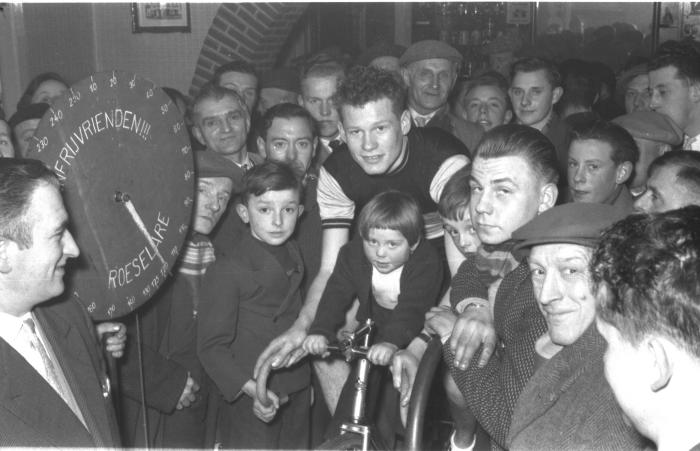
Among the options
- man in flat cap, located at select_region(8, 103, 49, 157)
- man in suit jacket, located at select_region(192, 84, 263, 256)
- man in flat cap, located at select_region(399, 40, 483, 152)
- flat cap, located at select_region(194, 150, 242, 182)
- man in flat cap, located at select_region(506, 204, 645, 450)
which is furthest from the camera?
man in flat cap, located at select_region(399, 40, 483, 152)

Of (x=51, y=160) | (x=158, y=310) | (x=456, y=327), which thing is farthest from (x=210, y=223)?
(x=456, y=327)

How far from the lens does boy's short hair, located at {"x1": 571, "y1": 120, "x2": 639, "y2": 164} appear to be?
3.52 meters

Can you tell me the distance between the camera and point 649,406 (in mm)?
1203

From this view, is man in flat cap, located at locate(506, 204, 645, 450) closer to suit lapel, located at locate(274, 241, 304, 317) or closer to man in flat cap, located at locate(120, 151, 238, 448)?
suit lapel, located at locate(274, 241, 304, 317)

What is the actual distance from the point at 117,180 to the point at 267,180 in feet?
2.73

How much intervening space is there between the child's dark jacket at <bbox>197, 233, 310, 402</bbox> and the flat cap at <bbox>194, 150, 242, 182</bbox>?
36 cm

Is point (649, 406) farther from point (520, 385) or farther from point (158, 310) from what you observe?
point (158, 310)

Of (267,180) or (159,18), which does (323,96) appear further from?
(159,18)

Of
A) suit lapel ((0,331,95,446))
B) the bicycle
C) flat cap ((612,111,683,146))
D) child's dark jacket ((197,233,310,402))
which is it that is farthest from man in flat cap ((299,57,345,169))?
suit lapel ((0,331,95,446))

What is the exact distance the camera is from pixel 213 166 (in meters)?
3.31

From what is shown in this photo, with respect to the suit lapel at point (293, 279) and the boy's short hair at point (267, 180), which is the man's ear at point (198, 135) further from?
the suit lapel at point (293, 279)

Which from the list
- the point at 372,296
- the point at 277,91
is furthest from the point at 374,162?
the point at 277,91

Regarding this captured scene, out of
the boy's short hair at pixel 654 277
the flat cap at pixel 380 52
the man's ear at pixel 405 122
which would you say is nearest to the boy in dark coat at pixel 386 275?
the man's ear at pixel 405 122

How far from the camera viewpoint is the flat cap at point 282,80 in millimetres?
4816
